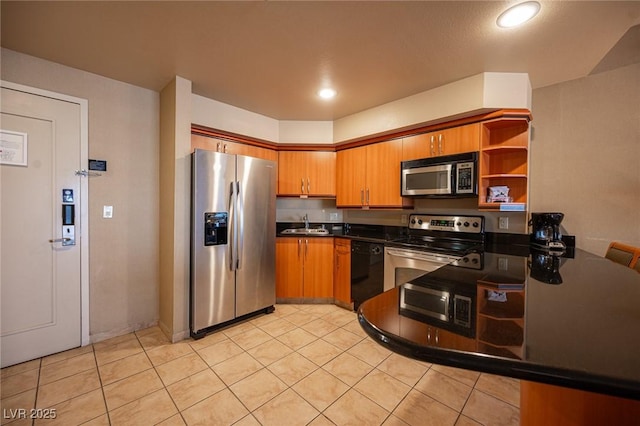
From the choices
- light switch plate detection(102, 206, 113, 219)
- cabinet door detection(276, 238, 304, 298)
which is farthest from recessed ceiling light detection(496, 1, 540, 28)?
light switch plate detection(102, 206, 113, 219)

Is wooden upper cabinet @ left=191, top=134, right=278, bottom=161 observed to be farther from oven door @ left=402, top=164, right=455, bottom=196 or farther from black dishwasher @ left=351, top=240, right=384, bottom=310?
oven door @ left=402, top=164, right=455, bottom=196

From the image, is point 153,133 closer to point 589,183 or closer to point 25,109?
point 25,109

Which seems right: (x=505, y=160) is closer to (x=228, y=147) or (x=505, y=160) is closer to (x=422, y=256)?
(x=422, y=256)

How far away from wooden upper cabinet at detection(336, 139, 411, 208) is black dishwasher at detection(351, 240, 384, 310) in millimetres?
539

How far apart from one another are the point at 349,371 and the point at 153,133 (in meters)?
2.93

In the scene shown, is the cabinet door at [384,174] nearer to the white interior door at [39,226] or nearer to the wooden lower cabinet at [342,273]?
the wooden lower cabinet at [342,273]

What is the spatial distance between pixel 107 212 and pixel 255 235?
1387mm

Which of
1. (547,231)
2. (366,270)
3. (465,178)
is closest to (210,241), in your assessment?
(366,270)

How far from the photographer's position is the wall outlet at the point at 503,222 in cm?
253

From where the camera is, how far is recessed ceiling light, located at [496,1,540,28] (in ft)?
4.83

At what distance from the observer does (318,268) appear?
3320mm

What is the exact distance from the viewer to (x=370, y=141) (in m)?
3.18

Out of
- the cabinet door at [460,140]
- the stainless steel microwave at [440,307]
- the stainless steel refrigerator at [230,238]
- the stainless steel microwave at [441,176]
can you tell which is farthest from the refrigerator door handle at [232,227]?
the cabinet door at [460,140]

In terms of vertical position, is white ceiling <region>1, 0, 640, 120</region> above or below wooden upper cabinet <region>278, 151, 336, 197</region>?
above
